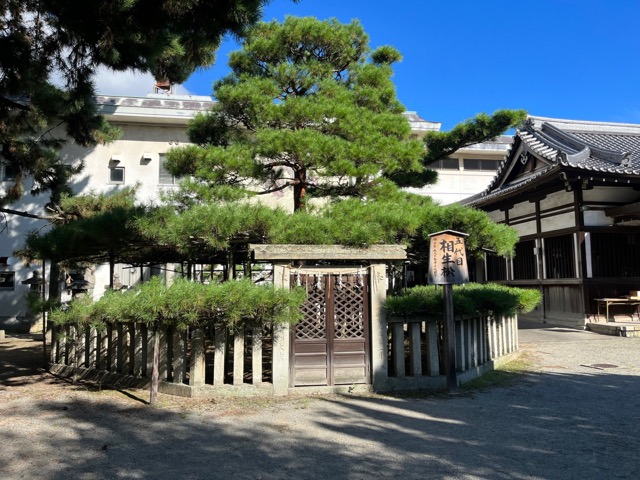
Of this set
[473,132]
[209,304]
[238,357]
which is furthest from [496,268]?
[209,304]

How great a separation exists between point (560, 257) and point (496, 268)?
3741 mm

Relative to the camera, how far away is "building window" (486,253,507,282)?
17.0 metres

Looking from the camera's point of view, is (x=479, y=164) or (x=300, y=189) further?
(x=479, y=164)

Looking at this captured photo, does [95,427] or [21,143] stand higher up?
[21,143]

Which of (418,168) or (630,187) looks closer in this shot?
(418,168)

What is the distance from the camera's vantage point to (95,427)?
491 cm

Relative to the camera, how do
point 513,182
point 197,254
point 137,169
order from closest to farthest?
point 197,254 → point 513,182 → point 137,169

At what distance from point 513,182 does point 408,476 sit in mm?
14647

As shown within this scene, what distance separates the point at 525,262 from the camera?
615 inches

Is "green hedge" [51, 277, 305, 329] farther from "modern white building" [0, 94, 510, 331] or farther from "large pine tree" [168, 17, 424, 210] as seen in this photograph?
"modern white building" [0, 94, 510, 331]

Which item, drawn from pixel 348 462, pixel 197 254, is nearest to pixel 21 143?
pixel 197 254

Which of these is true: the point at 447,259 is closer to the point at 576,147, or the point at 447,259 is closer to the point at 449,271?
the point at 449,271

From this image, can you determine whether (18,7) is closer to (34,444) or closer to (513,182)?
(34,444)

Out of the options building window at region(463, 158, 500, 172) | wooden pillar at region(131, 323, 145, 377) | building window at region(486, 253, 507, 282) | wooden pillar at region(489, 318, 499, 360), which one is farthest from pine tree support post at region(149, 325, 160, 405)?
building window at region(463, 158, 500, 172)
